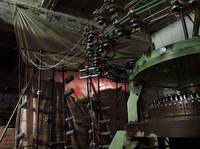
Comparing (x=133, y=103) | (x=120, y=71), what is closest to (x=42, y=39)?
(x=120, y=71)

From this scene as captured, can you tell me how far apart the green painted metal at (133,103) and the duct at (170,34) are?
1635 millimetres

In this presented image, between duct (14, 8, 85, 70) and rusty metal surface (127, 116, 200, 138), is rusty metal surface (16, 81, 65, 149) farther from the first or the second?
rusty metal surface (127, 116, 200, 138)

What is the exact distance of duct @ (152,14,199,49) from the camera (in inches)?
110

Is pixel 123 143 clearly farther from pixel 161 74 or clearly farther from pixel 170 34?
pixel 170 34

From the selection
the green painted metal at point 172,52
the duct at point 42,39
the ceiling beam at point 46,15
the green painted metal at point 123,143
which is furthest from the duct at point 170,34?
the green painted metal at point 123,143

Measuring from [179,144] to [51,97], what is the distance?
2.38 m

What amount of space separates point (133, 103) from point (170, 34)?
1947 millimetres

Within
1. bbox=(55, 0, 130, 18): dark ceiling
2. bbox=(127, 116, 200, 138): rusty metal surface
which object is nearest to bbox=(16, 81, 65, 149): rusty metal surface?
bbox=(55, 0, 130, 18): dark ceiling

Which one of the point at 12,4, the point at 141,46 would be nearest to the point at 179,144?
the point at 141,46

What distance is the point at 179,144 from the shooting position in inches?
72.1

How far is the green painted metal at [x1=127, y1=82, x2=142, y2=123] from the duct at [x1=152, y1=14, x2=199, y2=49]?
64.4 inches

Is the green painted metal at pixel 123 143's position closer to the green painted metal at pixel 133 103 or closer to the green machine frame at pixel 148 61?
the green machine frame at pixel 148 61

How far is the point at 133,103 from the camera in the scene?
1.59 m

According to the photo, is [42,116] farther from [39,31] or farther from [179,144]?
A: [179,144]
